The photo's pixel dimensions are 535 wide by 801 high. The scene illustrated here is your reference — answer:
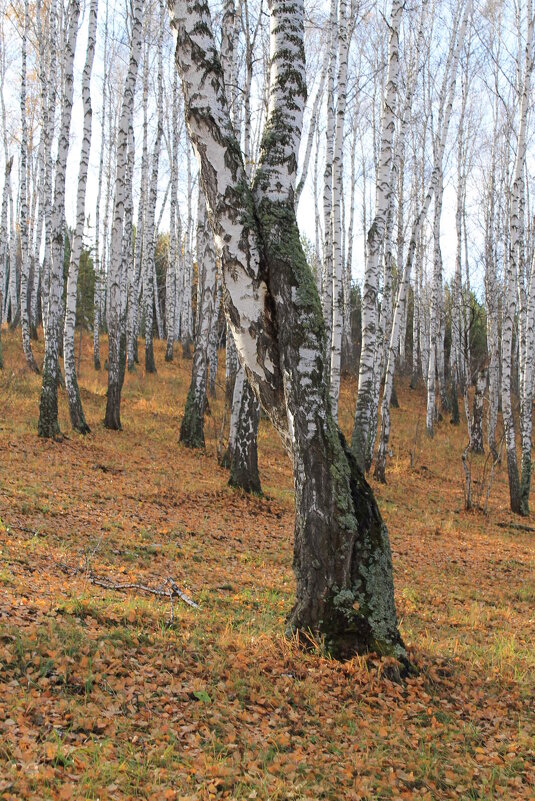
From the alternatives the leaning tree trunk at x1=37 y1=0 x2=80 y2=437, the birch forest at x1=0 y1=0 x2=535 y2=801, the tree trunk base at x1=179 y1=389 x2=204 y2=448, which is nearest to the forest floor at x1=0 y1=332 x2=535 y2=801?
the birch forest at x1=0 y1=0 x2=535 y2=801

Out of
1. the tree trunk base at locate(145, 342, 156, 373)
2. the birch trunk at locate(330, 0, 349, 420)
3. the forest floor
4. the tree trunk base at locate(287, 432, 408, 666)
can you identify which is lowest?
the forest floor

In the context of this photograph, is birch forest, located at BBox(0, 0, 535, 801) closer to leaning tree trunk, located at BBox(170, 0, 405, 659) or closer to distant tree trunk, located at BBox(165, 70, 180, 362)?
leaning tree trunk, located at BBox(170, 0, 405, 659)

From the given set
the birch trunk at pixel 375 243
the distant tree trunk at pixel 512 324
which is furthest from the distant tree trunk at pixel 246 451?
the distant tree trunk at pixel 512 324

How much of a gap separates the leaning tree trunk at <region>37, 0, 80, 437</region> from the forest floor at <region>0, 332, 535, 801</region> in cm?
233

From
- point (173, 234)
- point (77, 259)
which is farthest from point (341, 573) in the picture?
point (173, 234)

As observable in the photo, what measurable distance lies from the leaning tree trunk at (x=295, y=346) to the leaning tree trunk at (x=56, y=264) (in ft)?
26.4

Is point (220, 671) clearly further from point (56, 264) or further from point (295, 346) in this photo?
point (56, 264)

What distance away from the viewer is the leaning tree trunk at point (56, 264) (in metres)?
11.6

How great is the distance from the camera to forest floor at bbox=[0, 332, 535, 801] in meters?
3.10

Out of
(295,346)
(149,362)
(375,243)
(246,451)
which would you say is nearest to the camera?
(295,346)

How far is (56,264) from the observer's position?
1216 cm

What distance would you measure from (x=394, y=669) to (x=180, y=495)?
19.6 ft

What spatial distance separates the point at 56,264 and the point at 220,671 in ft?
32.6

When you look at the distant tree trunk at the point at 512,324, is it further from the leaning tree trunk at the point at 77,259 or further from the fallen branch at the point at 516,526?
the leaning tree trunk at the point at 77,259
